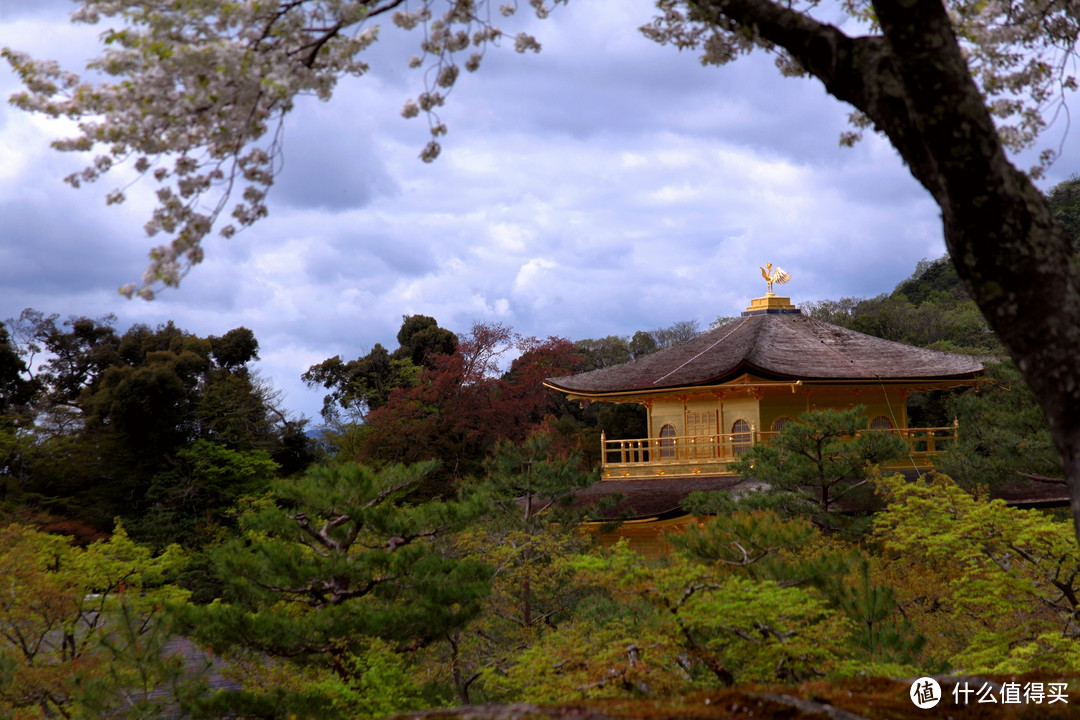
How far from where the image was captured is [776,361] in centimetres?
1614

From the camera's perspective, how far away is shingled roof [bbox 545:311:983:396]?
616 inches

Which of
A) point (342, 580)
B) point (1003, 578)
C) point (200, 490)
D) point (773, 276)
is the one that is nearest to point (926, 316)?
point (773, 276)

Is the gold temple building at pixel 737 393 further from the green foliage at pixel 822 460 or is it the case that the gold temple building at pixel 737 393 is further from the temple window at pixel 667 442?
the green foliage at pixel 822 460

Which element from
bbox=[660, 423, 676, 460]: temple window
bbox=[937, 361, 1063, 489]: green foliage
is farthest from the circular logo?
bbox=[660, 423, 676, 460]: temple window

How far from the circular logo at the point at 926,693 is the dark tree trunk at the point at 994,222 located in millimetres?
932

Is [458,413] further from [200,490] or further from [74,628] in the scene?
[74,628]

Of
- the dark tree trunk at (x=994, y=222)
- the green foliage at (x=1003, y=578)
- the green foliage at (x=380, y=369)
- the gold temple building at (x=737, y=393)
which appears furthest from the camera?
the green foliage at (x=380, y=369)

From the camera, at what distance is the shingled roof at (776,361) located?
15652 millimetres

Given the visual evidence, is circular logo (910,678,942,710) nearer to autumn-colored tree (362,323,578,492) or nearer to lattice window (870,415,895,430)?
lattice window (870,415,895,430)

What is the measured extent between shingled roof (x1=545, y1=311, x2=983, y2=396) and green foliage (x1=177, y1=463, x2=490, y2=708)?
856 cm

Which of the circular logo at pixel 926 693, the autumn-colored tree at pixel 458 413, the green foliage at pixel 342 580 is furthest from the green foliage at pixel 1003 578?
the autumn-colored tree at pixel 458 413

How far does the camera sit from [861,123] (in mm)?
5016

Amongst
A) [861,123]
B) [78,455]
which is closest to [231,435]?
[78,455]

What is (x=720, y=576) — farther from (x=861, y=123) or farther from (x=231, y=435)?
(x=231, y=435)
